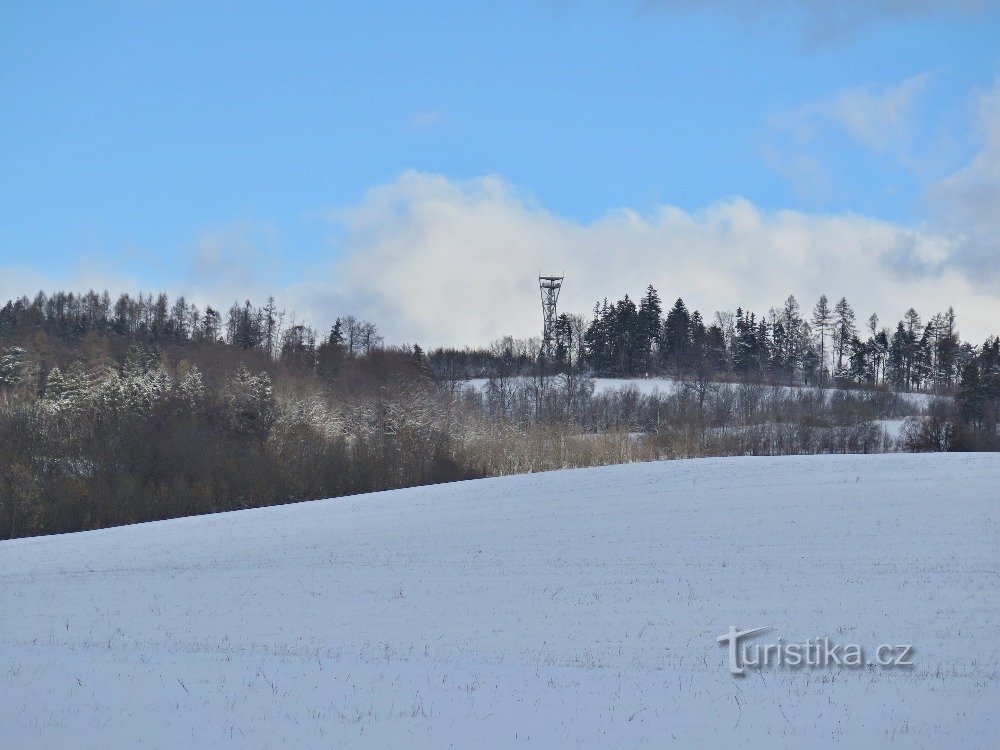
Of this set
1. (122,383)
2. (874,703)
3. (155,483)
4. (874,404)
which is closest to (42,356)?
(122,383)

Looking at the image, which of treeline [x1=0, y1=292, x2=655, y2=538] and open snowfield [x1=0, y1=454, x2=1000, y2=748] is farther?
treeline [x1=0, y1=292, x2=655, y2=538]

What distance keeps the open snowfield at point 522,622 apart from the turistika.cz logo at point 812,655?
28cm

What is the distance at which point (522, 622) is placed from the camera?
17.5 meters

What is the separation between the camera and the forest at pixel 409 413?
53.3 m

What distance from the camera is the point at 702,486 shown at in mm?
34500

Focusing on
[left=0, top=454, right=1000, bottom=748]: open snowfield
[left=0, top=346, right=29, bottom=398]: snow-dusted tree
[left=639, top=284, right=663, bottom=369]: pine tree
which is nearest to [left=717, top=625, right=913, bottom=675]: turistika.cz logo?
[left=0, top=454, right=1000, bottom=748]: open snowfield

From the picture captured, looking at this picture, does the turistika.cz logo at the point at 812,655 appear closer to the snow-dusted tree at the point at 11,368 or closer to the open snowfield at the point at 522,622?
the open snowfield at the point at 522,622

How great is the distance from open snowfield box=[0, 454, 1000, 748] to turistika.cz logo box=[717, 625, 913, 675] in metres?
0.28

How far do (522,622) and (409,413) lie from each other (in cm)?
5303

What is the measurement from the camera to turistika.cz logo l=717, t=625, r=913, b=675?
46.2 feet

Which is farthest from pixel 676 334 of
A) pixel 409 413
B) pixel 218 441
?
pixel 218 441

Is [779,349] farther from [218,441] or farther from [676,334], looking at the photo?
[218,441]

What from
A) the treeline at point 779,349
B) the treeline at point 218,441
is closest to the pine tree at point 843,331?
the treeline at point 779,349

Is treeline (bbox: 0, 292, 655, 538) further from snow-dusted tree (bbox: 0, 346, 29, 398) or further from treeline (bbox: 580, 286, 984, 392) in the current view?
treeline (bbox: 580, 286, 984, 392)
